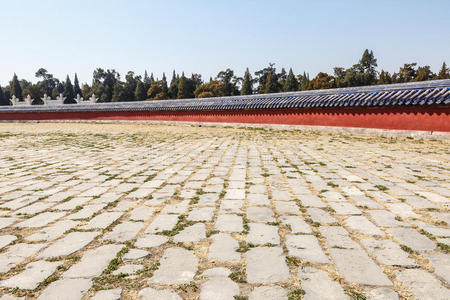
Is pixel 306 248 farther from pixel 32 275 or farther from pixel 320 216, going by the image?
pixel 32 275

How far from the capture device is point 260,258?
1.96m

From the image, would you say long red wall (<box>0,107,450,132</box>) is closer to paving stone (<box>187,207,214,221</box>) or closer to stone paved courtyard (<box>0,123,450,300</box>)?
stone paved courtyard (<box>0,123,450,300</box>)

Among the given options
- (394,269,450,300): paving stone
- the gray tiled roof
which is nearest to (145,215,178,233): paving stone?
(394,269,450,300): paving stone

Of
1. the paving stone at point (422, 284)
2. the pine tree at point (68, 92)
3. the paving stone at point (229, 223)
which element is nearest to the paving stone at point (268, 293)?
the paving stone at point (422, 284)

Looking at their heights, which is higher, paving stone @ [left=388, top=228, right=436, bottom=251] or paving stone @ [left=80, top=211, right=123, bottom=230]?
paving stone @ [left=388, top=228, right=436, bottom=251]

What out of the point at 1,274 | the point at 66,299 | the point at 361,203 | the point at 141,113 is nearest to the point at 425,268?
the point at 361,203

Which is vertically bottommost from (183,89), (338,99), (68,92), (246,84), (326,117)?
(326,117)

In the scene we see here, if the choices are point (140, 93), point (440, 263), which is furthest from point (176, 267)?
point (140, 93)

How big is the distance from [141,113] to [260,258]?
64.5ft

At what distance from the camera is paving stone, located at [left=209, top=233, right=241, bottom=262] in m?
1.98

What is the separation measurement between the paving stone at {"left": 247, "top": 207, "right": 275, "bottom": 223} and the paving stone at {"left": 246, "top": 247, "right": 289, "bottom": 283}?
56 centimetres

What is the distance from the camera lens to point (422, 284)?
5.44 feet

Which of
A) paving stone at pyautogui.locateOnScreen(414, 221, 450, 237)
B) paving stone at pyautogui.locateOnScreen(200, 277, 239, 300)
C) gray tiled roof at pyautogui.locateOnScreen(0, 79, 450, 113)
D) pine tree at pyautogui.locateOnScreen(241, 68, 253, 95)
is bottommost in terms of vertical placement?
paving stone at pyautogui.locateOnScreen(200, 277, 239, 300)

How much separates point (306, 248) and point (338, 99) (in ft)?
34.9
